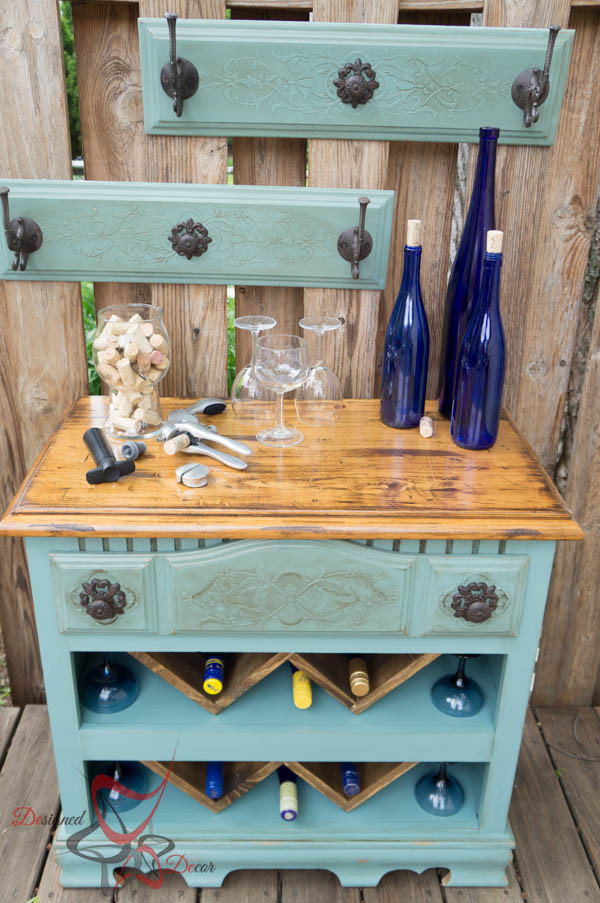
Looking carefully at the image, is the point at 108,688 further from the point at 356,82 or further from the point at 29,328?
the point at 356,82

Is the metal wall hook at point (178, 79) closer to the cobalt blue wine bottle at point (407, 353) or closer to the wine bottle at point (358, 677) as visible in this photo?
the cobalt blue wine bottle at point (407, 353)

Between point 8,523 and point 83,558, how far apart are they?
0.15 metres

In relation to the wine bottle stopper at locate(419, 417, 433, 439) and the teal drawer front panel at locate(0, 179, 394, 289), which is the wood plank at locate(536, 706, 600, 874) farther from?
the teal drawer front panel at locate(0, 179, 394, 289)

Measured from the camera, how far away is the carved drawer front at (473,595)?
1521 millimetres

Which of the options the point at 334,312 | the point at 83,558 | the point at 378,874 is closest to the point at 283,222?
the point at 334,312

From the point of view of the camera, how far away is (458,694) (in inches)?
70.3

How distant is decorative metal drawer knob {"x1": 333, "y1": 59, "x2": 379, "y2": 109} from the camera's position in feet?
5.40

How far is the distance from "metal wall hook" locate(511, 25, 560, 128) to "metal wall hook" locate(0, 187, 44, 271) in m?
1.01

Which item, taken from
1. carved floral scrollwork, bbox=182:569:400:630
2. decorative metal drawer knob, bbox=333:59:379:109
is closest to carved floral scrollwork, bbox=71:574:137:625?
carved floral scrollwork, bbox=182:569:400:630

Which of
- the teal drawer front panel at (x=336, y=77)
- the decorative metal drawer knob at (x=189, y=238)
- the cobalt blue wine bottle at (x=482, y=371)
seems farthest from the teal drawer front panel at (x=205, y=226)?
the cobalt blue wine bottle at (x=482, y=371)

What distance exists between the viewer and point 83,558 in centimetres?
150

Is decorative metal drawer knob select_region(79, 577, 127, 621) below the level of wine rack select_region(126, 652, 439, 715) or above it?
above

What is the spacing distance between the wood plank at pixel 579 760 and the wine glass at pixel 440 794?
1.15ft

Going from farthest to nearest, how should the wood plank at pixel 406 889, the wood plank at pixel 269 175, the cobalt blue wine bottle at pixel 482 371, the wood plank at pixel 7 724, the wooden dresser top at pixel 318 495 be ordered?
the wood plank at pixel 7 724, the wood plank at pixel 406 889, the wood plank at pixel 269 175, the cobalt blue wine bottle at pixel 482 371, the wooden dresser top at pixel 318 495
